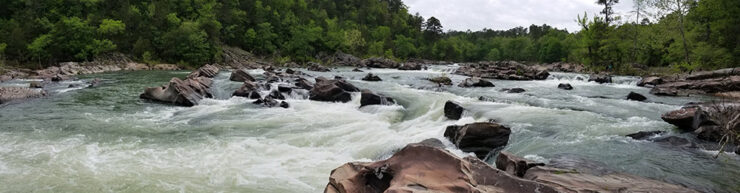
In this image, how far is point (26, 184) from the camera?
7.74 metres

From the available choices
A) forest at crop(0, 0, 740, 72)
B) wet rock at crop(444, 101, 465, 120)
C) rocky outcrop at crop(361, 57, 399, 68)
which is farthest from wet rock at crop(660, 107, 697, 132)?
rocky outcrop at crop(361, 57, 399, 68)

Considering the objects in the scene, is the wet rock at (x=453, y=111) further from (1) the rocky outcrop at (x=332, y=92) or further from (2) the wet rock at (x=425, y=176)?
(2) the wet rock at (x=425, y=176)

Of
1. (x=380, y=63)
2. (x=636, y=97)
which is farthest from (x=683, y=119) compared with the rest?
(x=380, y=63)

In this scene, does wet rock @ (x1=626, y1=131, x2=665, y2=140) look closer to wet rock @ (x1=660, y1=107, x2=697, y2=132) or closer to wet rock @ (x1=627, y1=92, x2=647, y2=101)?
wet rock @ (x1=660, y1=107, x2=697, y2=132)

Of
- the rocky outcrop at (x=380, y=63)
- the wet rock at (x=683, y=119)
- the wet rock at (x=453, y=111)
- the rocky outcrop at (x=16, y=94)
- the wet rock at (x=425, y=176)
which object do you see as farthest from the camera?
the rocky outcrop at (x=380, y=63)

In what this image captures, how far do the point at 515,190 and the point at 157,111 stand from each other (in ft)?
54.7

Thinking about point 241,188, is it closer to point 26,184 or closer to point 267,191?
point 267,191

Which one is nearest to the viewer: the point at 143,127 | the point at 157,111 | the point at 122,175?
the point at 122,175

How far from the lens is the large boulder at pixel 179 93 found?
1894 cm

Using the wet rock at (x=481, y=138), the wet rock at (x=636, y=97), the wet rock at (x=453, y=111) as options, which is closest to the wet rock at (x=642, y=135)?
the wet rock at (x=481, y=138)

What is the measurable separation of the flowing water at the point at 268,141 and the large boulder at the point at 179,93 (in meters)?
0.73

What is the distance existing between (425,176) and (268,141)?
795 cm

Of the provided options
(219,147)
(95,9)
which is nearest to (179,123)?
(219,147)

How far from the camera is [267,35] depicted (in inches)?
3302
